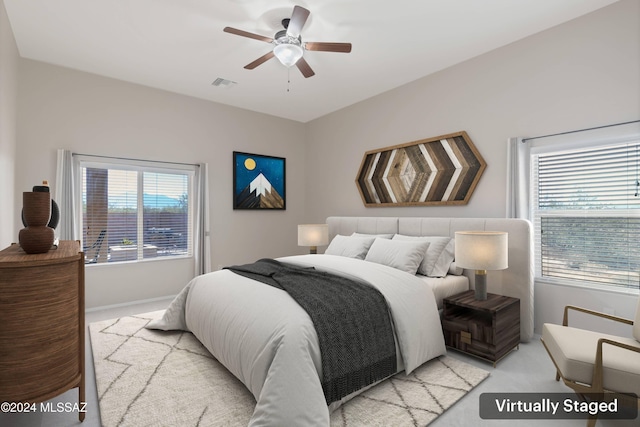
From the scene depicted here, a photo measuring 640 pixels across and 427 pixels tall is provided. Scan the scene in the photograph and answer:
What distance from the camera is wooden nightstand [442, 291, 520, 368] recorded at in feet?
8.27

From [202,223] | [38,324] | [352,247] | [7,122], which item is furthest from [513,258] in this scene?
[7,122]

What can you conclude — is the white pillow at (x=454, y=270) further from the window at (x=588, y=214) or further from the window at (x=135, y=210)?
the window at (x=135, y=210)

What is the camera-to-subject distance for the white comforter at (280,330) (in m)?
1.64

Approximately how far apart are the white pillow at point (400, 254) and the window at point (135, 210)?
9.67ft

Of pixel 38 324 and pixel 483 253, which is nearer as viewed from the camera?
pixel 38 324

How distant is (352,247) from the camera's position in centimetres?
384

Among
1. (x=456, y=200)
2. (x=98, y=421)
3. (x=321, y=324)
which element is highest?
(x=456, y=200)

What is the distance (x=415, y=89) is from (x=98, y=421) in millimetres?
4456

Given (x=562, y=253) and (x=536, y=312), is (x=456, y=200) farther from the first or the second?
(x=536, y=312)

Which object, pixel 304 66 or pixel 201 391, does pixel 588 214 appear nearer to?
pixel 304 66

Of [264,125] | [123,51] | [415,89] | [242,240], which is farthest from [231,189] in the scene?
[415,89]

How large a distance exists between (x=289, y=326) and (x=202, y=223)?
331 cm

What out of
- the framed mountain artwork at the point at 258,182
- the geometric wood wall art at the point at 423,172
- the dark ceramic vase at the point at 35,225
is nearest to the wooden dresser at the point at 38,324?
the dark ceramic vase at the point at 35,225

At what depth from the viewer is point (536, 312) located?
3102 mm
